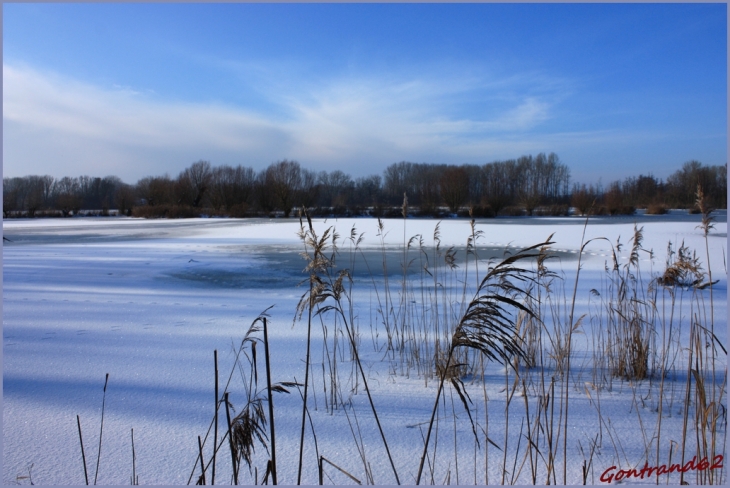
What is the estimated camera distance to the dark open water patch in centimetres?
752

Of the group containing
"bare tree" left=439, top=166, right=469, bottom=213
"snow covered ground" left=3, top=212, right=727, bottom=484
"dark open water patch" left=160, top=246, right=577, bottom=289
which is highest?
"bare tree" left=439, top=166, right=469, bottom=213

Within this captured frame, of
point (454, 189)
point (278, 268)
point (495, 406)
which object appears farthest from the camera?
point (454, 189)

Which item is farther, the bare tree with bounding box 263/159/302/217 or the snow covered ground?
the bare tree with bounding box 263/159/302/217

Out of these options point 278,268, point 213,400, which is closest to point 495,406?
point 213,400

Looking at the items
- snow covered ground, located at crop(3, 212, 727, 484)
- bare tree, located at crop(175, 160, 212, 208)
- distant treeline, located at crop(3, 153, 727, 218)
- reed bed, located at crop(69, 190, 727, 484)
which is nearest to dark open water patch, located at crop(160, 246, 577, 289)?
snow covered ground, located at crop(3, 212, 727, 484)

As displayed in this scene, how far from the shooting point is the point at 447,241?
46.9 ft

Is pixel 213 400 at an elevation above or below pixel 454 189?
below

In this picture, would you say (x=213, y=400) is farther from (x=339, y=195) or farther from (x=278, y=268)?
(x=339, y=195)

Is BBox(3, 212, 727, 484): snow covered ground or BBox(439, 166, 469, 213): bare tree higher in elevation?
BBox(439, 166, 469, 213): bare tree

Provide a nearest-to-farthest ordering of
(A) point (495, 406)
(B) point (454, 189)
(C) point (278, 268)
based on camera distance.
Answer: (A) point (495, 406), (C) point (278, 268), (B) point (454, 189)

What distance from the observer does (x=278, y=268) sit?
910 cm

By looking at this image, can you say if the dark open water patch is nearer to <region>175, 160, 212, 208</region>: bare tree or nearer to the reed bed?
the reed bed

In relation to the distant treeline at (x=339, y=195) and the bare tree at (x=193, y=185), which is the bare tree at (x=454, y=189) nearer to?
the distant treeline at (x=339, y=195)

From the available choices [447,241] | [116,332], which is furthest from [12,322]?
[447,241]
